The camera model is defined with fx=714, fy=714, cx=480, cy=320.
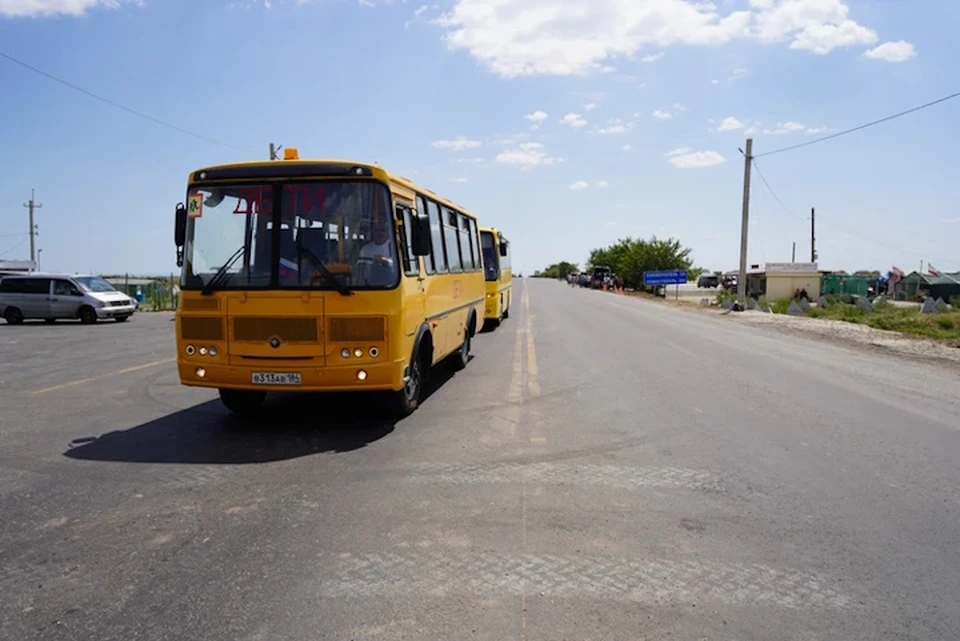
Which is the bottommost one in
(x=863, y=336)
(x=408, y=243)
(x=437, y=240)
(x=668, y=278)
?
(x=863, y=336)

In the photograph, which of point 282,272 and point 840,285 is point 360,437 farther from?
point 840,285

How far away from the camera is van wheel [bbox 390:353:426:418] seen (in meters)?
7.82

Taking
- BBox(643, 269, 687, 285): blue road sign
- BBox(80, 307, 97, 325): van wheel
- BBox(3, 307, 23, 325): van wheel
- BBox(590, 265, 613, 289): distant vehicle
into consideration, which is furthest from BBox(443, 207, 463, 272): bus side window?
BBox(590, 265, 613, 289): distant vehicle

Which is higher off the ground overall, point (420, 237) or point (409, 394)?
point (420, 237)

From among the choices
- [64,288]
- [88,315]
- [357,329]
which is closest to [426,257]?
[357,329]

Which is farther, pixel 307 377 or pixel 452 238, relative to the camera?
pixel 452 238

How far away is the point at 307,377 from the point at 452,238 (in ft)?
15.9

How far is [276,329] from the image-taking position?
23.2ft

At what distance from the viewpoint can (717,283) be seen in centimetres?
9338

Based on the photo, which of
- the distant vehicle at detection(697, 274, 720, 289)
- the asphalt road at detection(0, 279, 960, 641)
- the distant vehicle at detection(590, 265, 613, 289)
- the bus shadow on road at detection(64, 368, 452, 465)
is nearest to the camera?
the asphalt road at detection(0, 279, 960, 641)

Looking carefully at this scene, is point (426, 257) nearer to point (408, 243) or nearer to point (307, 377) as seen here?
point (408, 243)

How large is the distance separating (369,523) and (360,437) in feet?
8.13

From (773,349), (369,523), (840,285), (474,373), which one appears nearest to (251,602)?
(369,523)

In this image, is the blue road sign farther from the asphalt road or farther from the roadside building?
the asphalt road
